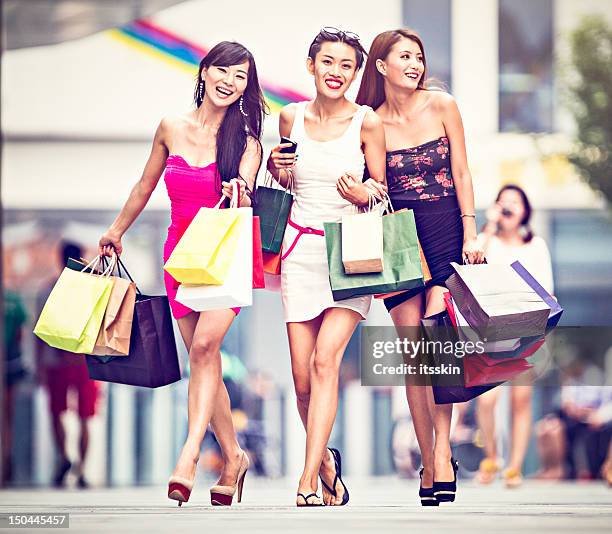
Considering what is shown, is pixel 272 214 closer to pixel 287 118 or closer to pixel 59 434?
pixel 287 118

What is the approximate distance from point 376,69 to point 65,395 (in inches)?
203

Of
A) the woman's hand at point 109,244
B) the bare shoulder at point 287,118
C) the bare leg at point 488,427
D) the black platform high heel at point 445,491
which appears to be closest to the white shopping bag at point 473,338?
the black platform high heel at point 445,491

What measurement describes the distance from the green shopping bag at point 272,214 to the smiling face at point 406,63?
26.5 inches

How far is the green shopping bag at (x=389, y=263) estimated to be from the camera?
6.60 metres

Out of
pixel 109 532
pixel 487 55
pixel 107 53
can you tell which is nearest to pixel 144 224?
pixel 107 53

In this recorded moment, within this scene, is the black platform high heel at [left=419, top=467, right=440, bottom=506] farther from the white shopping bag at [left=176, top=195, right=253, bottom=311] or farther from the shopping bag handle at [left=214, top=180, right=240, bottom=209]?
the shopping bag handle at [left=214, top=180, right=240, bottom=209]

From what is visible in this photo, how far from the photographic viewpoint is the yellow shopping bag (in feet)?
21.2

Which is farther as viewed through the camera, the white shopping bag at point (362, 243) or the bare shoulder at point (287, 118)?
the bare shoulder at point (287, 118)

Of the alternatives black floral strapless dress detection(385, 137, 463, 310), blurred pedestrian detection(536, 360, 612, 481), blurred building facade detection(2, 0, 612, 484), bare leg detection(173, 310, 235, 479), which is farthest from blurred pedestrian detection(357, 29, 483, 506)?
blurred pedestrian detection(536, 360, 612, 481)

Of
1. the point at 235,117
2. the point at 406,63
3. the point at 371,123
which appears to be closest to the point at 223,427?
the point at 235,117

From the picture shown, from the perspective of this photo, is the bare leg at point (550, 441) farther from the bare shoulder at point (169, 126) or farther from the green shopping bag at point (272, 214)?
the bare shoulder at point (169, 126)

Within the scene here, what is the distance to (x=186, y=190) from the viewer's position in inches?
268

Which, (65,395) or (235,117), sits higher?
(235,117)

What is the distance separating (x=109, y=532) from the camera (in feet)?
17.6
